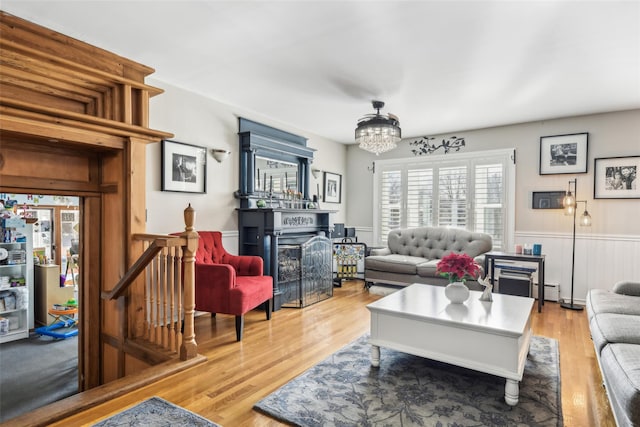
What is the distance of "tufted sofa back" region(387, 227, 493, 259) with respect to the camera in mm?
4965

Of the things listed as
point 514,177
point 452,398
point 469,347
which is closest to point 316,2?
point 469,347

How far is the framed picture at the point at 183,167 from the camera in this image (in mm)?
3608

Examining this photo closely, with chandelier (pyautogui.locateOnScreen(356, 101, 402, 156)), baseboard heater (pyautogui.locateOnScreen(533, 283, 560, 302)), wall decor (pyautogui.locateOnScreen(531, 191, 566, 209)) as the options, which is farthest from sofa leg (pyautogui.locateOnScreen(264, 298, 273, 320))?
wall decor (pyautogui.locateOnScreen(531, 191, 566, 209))

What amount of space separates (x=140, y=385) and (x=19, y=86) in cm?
225

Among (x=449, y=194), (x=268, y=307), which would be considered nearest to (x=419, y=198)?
(x=449, y=194)

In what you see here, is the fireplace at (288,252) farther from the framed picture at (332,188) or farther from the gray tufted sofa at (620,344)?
the gray tufted sofa at (620,344)

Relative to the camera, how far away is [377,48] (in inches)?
111

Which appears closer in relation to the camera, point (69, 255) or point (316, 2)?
point (316, 2)

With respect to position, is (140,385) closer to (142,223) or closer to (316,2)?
(142,223)

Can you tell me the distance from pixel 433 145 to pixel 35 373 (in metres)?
5.75

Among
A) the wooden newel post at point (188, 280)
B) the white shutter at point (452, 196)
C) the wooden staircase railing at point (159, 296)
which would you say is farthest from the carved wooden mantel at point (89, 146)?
the white shutter at point (452, 196)

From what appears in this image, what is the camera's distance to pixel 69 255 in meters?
4.86

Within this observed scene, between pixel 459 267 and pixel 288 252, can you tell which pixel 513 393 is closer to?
pixel 459 267

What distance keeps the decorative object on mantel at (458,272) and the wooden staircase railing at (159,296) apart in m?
1.97
